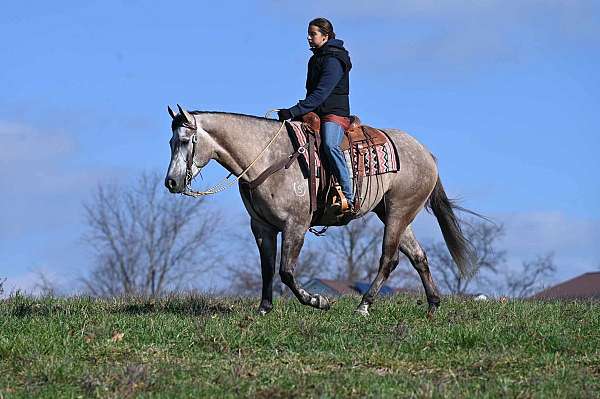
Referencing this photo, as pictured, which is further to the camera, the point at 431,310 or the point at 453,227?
the point at 453,227

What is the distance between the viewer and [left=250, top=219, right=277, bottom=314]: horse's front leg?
13445 millimetres

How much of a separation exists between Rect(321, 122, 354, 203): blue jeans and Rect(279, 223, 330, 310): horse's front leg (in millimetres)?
854

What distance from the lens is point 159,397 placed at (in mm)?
8438

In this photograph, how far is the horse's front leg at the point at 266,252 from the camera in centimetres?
1345

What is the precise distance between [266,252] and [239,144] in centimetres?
134

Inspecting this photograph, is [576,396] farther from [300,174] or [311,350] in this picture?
[300,174]

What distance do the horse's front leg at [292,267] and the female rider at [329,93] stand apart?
880mm

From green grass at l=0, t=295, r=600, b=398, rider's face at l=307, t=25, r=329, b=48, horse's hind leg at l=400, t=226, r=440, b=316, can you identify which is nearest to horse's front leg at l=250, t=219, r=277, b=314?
green grass at l=0, t=295, r=600, b=398

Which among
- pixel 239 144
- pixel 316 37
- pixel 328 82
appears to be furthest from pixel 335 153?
pixel 316 37

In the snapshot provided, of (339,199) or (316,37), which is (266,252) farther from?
(316,37)

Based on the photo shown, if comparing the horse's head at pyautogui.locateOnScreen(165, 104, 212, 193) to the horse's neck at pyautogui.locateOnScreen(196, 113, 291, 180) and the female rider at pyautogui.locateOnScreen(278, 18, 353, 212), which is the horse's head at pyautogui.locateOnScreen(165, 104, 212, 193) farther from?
the female rider at pyautogui.locateOnScreen(278, 18, 353, 212)

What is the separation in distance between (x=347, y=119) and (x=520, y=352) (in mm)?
4495

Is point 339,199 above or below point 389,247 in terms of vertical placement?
above

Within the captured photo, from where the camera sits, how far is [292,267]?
13.0 meters
